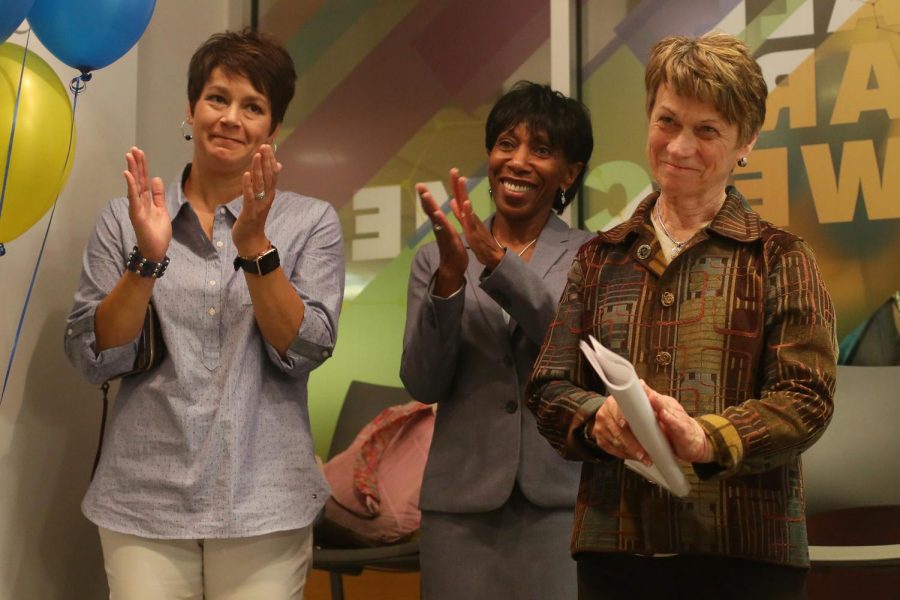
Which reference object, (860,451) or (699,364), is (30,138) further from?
(860,451)

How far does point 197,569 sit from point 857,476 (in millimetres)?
1907

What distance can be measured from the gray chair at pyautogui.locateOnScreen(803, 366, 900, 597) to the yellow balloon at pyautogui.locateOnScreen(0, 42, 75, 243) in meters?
2.20

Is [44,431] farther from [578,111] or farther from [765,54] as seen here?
[765,54]

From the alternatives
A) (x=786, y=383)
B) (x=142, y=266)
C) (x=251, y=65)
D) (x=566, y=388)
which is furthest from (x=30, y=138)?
(x=786, y=383)

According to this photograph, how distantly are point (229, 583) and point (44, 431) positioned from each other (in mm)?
872

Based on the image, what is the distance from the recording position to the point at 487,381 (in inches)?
92.4

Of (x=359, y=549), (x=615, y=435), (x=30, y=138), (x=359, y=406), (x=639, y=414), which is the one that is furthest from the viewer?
(x=359, y=406)

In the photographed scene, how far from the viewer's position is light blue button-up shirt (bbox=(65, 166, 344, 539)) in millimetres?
2297

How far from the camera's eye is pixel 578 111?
260 centimetres

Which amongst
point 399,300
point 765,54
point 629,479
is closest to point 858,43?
point 765,54

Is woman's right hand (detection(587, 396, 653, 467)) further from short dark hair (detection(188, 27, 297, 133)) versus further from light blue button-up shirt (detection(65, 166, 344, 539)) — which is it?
short dark hair (detection(188, 27, 297, 133))

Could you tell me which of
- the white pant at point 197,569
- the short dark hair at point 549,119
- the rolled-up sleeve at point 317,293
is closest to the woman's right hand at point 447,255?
the rolled-up sleeve at point 317,293

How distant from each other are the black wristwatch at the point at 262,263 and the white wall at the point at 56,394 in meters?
0.84

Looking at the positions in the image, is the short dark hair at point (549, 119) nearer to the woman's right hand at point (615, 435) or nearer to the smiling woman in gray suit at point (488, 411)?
the smiling woman in gray suit at point (488, 411)
